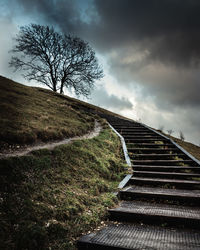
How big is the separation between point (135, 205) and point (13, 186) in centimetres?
218

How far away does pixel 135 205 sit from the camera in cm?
319

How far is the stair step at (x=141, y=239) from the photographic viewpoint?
2066 millimetres

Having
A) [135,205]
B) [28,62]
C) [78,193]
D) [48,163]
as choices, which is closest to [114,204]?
[135,205]

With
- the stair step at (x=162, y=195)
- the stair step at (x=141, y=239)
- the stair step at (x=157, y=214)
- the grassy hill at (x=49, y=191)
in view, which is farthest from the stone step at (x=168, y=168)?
the stair step at (x=141, y=239)

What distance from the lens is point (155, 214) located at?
2.70 metres

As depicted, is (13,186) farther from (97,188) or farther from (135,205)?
(135,205)

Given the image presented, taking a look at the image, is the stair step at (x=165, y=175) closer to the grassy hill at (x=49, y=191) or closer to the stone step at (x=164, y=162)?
the grassy hill at (x=49, y=191)

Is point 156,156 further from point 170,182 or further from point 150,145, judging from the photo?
point 170,182

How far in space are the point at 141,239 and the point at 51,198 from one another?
1.41 meters

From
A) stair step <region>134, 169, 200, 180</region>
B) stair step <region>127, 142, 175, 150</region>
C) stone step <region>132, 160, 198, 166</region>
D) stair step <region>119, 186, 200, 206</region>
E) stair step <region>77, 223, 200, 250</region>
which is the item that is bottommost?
stair step <region>77, 223, 200, 250</region>

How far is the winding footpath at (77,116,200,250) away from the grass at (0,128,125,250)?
28 centimetres

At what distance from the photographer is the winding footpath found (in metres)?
2.14

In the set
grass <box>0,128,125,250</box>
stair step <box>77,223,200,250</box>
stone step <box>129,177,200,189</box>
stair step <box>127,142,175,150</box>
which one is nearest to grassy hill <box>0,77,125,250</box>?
grass <box>0,128,125,250</box>

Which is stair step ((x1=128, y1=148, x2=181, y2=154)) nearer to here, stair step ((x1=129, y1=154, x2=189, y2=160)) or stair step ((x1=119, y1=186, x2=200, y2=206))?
stair step ((x1=129, y1=154, x2=189, y2=160))
